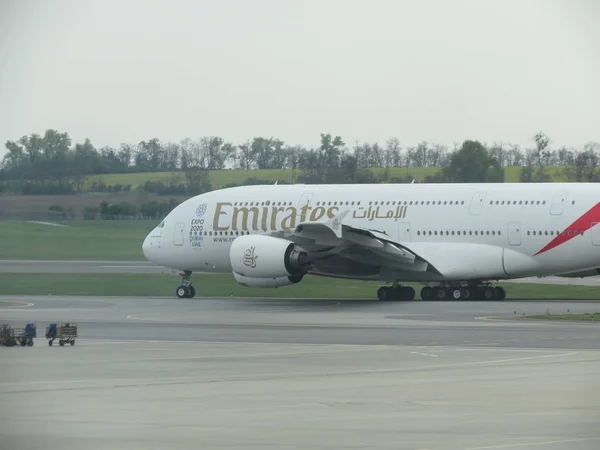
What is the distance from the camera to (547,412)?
1512 cm

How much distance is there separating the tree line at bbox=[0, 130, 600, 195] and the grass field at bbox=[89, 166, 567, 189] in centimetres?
41

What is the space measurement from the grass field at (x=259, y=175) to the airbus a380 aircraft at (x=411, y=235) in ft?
52.5

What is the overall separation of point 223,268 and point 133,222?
13.3 meters

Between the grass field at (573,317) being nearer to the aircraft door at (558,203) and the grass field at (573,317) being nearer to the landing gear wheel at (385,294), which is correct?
the aircraft door at (558,203)

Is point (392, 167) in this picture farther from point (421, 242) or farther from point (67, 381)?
point (67, 381)

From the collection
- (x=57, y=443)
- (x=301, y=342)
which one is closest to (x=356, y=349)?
(x=301, y=342)

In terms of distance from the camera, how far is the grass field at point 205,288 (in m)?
47.7

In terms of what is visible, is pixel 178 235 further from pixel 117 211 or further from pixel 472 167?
pixel 472 167

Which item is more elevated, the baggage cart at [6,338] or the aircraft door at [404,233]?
the aircraft door at [404,233]

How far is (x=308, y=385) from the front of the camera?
1814 cm

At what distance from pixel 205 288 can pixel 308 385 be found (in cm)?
3348

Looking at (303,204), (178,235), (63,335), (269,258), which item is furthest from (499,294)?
(63,335)

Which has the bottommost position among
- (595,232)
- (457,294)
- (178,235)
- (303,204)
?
(457,294)

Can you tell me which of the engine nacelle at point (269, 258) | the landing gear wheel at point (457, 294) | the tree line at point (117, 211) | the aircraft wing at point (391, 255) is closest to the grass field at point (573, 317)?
the aircraft wing at point (391, 255)
